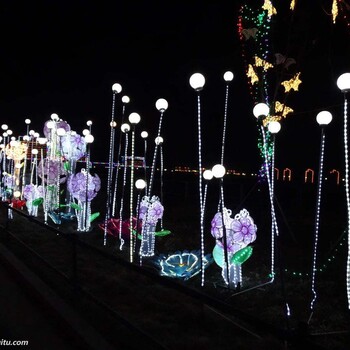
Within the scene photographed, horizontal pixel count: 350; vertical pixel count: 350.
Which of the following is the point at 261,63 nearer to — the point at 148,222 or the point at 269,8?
the point at 269,8

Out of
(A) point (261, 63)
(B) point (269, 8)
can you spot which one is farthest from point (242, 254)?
(B) point (269, 8)

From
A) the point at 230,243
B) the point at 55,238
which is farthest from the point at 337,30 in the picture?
the point at 55,238

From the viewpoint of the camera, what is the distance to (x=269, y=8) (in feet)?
24.8

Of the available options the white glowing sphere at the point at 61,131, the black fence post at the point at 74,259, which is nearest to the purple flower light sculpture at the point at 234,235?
the black fence post at the point at 74,259

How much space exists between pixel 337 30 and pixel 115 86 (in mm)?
3765

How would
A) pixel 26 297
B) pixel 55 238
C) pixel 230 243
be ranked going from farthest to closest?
pixel 55 238 < pixel 230 243 < pixel 26 297

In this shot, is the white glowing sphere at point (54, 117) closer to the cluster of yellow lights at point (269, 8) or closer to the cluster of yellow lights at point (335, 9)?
the cluster of yellow lights at point (269, 8)

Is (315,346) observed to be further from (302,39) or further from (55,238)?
(55,238)

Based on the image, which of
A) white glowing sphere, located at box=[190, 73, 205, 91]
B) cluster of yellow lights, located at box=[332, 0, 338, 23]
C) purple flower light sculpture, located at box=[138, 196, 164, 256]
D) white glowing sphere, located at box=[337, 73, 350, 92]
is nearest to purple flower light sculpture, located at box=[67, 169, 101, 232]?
purple flower light sculpture, located at box=[138, 196, 164, 256]

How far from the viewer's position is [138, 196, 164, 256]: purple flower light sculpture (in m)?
7.07

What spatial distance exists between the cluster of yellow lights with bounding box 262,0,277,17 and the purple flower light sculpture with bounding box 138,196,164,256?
404 cm

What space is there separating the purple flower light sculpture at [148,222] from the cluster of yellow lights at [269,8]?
4036 mm

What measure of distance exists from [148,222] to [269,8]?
445cm

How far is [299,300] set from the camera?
5020 mm
